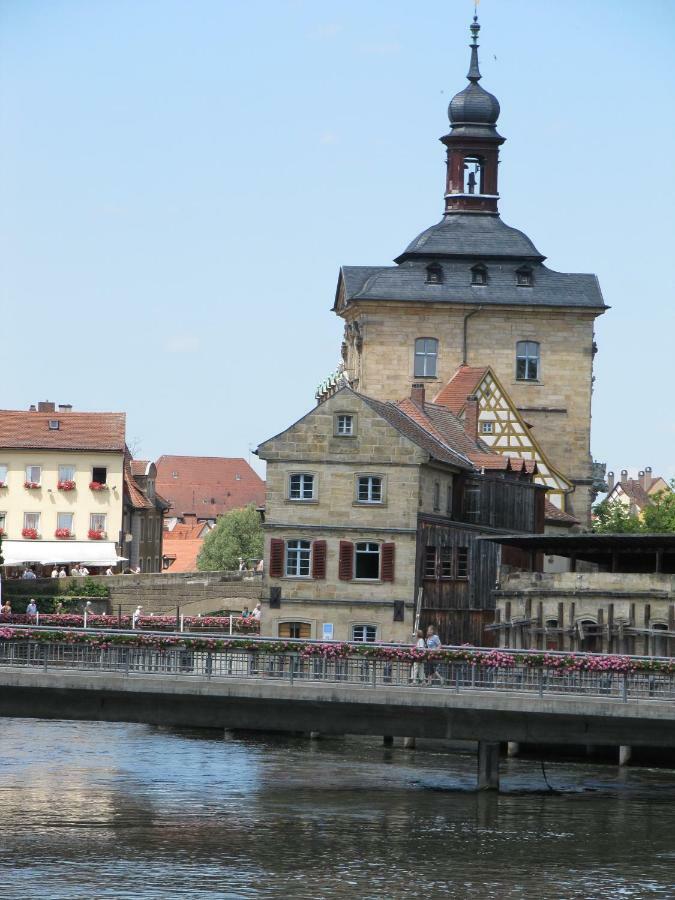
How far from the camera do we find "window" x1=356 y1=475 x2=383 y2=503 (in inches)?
3383

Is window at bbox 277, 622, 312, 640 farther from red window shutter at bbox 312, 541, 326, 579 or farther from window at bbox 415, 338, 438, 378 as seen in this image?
window at bbox 415, 338, 438, 378

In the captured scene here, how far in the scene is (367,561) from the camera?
85.8 meters

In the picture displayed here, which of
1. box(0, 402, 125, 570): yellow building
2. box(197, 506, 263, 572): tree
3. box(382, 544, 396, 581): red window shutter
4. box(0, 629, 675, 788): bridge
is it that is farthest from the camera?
box(197, 506, 263, 572): tree

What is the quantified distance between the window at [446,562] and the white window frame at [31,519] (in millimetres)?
36367

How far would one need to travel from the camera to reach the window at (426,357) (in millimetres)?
116250

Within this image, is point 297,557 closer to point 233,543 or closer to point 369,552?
point 369,552

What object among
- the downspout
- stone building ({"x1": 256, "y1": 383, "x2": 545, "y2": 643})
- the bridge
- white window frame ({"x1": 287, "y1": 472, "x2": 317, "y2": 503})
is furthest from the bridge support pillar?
the downspout

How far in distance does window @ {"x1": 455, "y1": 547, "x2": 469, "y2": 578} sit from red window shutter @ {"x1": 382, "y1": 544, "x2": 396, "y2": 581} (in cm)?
354

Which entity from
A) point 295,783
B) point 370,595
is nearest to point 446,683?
point 295,783

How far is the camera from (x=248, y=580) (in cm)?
10306

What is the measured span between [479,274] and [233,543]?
5672cm

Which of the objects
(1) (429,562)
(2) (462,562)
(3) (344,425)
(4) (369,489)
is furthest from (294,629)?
(3) (344,425)

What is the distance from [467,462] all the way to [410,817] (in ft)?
137

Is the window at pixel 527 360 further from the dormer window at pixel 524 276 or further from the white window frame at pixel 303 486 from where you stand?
the white window frame at pixel 303 486
